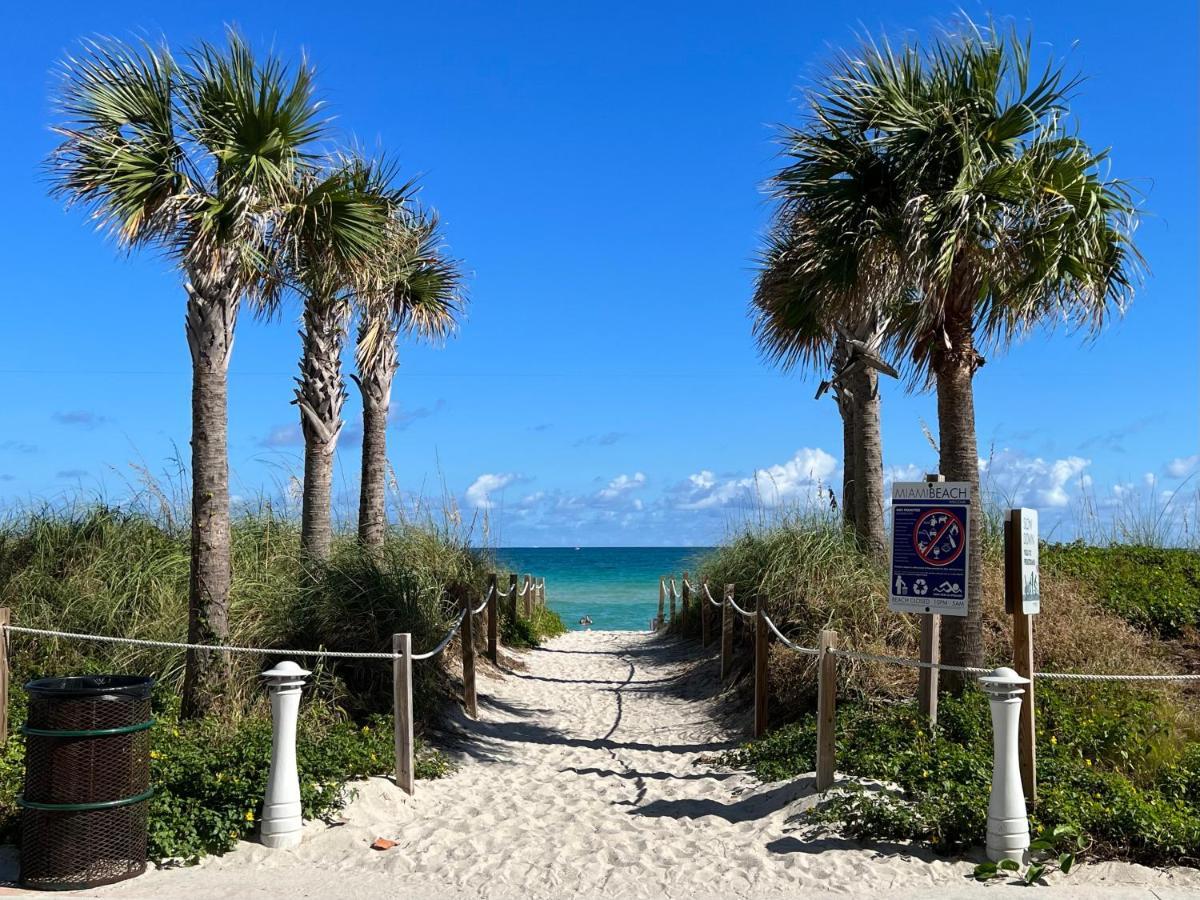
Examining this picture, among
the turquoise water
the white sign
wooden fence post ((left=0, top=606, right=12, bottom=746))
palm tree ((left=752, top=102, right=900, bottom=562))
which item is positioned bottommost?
the turquoise water

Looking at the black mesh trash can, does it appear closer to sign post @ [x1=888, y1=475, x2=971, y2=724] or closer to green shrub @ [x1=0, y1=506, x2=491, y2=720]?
green shrub @ [x1=0, y1=506, x2=491, y2=720]

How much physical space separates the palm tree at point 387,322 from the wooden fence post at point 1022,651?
7689 millimetres

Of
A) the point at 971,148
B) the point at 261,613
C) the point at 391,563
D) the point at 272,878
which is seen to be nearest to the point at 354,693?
the point at 261,613

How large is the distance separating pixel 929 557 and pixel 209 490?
6.05m

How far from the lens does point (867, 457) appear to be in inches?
516

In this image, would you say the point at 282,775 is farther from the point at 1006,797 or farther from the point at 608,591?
the point at 608,591

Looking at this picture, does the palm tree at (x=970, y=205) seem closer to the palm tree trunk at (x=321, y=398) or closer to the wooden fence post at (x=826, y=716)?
the wooden fence post at (x=826, y=716)

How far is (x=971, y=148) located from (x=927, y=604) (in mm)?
3806

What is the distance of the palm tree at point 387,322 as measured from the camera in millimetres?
13391

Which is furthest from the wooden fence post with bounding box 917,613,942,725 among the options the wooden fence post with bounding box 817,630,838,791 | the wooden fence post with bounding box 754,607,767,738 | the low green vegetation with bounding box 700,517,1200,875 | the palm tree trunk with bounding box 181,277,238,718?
the palm tree trunk with bounding box 181,277,238,718

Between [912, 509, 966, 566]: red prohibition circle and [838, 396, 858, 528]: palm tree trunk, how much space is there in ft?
16.9

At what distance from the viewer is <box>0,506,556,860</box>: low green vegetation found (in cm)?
666

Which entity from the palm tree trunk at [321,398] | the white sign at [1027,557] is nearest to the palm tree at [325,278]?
the palm tree trunk at [321,398]

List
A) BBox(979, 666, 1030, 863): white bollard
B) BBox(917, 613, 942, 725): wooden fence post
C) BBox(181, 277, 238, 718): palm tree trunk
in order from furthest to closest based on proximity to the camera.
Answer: BBox(181, 277, 238, 718): palm tree trunk
BBox(917, 613, 942, 725): wooden fence post
BBox(979, 666, 1030, 863): white bollard
